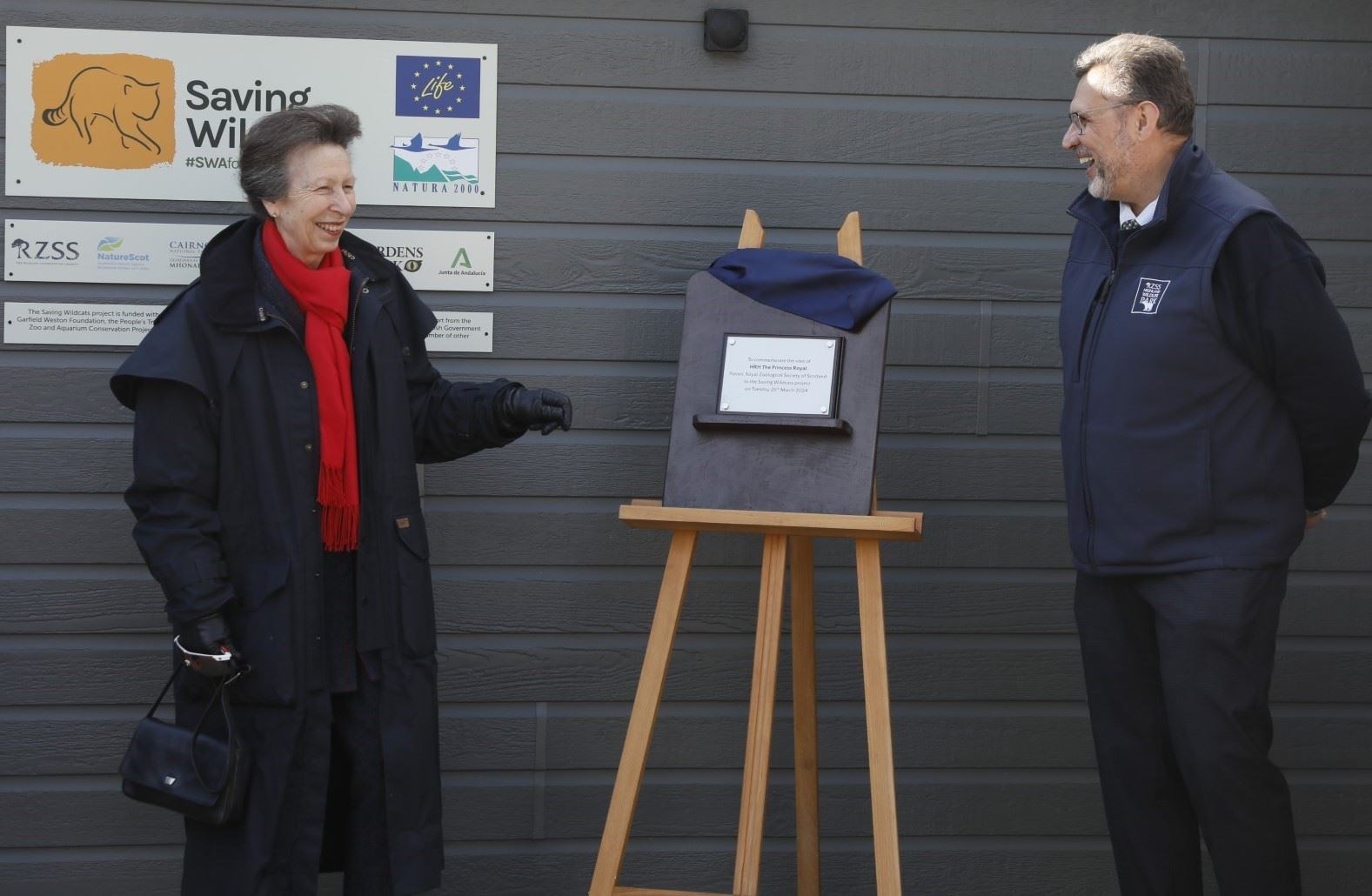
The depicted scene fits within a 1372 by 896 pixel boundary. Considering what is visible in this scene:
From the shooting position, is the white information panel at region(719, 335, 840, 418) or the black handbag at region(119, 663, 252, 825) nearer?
the black handbag at region(119, 663, 252, 825)

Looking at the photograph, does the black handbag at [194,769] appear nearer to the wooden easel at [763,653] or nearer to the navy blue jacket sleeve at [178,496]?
the navy blue jacket sleeve at [178,496]

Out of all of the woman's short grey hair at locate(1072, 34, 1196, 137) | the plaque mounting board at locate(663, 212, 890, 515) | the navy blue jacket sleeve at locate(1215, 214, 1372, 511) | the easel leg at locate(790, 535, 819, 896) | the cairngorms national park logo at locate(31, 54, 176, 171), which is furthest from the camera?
the cairngorms national park logo at locate(31, 54, 176, 171)

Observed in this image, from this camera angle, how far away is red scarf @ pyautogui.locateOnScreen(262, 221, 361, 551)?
2633mm

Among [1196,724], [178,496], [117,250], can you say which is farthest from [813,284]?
[117,250]

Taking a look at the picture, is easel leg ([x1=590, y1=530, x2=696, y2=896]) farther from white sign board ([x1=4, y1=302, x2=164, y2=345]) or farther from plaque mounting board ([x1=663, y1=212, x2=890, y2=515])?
white sign board ([x1=4, y1=302, x2=164, y2=345])

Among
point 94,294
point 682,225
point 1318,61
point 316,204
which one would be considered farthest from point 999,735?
point 94,294

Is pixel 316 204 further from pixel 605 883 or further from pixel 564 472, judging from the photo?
pixel 605 883

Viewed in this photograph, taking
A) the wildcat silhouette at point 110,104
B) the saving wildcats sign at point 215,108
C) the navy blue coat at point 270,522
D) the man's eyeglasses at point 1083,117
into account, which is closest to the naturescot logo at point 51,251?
the saving wildcats sign at point 215,108

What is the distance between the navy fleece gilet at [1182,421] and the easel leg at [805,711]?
589 mm

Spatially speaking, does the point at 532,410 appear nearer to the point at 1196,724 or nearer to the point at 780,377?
the point at 780,377

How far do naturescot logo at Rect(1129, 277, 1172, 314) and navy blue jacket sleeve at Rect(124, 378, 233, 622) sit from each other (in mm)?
1643

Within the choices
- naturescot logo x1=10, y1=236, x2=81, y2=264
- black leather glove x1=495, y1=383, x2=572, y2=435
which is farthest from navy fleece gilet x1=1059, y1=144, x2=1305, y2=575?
naturescot logo x1=10, y1=236, x2=81, y2=264

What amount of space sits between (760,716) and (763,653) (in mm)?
125

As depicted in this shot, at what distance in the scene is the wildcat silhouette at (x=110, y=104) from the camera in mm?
3154
